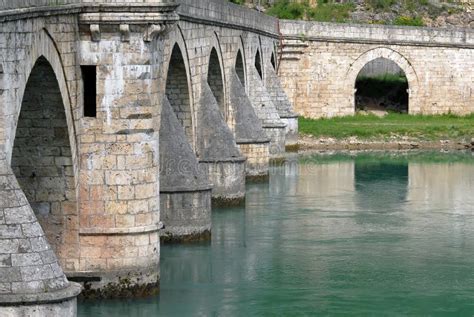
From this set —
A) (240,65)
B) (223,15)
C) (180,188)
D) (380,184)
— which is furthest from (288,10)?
(180,188)

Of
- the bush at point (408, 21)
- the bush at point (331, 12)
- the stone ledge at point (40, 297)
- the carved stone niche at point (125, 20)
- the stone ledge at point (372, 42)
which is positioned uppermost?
the bush at point (331, 12)

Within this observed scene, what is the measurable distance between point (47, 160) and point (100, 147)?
2.47 ft

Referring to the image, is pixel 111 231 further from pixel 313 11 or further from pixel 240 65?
pixel 313 11

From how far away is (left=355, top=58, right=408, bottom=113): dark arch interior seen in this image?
154 ft

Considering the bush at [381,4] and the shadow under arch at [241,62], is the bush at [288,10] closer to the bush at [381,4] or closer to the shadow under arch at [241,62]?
the bush at [381,4]

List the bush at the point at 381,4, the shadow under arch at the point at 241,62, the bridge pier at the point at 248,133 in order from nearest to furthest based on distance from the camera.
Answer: the bridge pier at the point at 248,133 < the shadow under arch at the point at 241,62 < the bush at the point at 381,4

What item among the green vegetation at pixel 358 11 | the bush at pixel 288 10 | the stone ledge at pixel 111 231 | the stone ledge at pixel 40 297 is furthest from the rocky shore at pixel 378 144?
the stone ledge at pixel 40 297

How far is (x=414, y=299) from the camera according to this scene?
1780cm

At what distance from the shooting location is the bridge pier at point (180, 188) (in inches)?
784

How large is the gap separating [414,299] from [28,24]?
262 inches

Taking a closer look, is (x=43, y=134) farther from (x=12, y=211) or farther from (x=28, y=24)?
(x=12, y=211)

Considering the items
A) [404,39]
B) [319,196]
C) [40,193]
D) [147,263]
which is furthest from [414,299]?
[404,39]

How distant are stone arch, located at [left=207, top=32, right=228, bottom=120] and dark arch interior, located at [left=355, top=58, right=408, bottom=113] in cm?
1855

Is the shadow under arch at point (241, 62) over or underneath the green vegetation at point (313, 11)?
underneath
